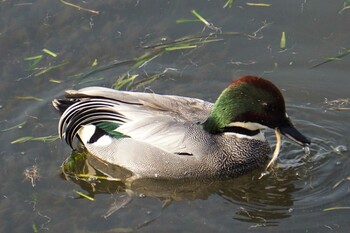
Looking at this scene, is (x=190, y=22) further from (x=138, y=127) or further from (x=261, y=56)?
(x=138, y=127)

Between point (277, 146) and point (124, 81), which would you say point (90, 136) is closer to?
point (124, 81)

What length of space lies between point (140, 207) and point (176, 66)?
2135 mm

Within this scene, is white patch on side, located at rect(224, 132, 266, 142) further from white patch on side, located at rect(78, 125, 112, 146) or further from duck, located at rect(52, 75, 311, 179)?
white patch on side, located at rect(78, 125, 112, 146)

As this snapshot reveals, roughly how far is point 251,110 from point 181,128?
0.70 meters

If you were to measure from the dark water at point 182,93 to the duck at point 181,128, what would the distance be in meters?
0.21

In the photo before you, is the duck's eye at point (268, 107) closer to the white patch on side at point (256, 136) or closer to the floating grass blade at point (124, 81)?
the white patch on side at point (256, 136)

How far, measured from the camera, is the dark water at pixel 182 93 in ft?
25.8

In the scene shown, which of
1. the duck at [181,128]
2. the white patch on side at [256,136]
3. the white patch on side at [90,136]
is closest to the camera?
the duck at [181,128]

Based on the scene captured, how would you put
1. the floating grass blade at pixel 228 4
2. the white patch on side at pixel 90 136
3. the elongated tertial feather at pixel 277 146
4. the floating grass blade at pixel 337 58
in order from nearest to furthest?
the elongated tertial feather at pixel 277 146 < the white patch on side at pixel 90 136 < the floating grass blade at pixel 337 58 < the floating grass blade at pixel 228 4

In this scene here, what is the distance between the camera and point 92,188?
328 inches

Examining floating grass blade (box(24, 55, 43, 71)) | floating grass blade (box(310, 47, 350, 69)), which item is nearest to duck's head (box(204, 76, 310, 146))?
floating grass blade (box(310, 47, 350, 69))

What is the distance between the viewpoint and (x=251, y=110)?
7957 millimetres

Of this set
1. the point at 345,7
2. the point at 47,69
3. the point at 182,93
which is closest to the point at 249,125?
the point at 182,93

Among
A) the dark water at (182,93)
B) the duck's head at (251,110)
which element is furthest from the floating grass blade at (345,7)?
the duck's head at (251,110)
